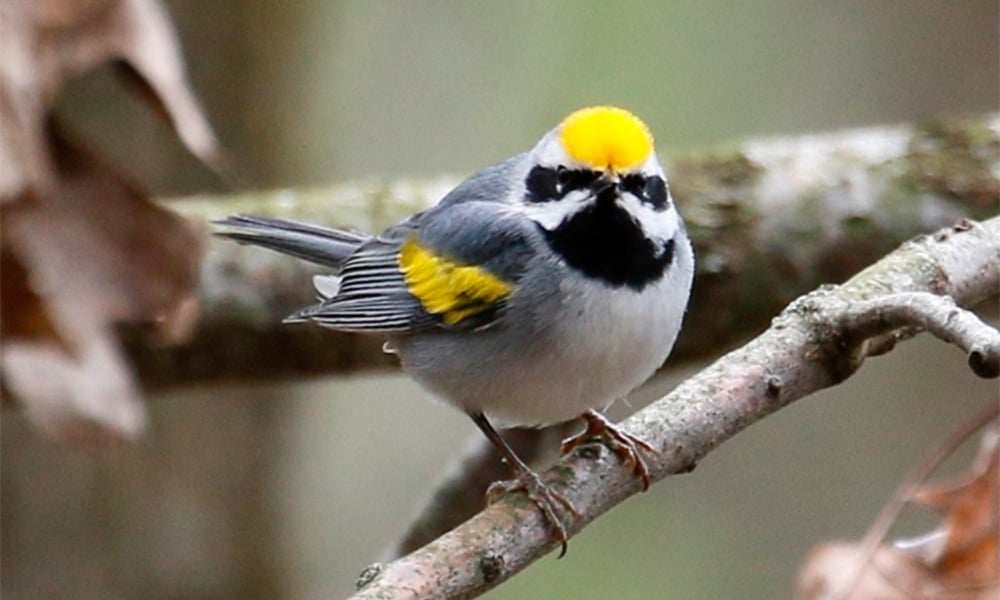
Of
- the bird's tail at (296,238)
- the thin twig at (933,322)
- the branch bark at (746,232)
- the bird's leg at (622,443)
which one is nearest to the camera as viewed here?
the thin twig at (933,322)

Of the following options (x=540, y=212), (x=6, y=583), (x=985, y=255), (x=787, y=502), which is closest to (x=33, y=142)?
(x=540, y=212)

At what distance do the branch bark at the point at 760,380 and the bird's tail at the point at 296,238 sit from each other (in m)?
1.14

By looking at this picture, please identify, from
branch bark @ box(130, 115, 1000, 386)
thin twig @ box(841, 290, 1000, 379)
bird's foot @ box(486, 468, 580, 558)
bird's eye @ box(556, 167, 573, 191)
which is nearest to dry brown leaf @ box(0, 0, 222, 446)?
branch bark @ box(130, 115, 1000, 386)

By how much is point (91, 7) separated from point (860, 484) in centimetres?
568

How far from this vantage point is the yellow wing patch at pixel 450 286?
10.3 ft

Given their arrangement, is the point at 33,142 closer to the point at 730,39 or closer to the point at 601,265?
the point at 601,265

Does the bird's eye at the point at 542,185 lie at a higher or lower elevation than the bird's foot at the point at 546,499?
higher

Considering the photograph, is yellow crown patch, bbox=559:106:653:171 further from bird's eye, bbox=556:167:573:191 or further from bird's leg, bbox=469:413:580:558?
bird's leg, bbox=469:413:580:558

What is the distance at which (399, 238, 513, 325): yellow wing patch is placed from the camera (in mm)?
3129

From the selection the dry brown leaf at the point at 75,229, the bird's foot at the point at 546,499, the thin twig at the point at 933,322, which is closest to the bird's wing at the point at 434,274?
the dry brown leaf at the point at 75,229

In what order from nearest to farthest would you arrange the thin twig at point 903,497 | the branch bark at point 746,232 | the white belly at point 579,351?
1. the thin twig at point 903,497
2. the white belly at point 579,351
3. the branch bark at point 746,232

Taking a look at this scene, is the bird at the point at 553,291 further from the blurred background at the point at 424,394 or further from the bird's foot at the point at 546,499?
the blurred background at the point at 424,394

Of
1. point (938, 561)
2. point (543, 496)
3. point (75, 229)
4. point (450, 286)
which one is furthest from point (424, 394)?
point (938, 561)

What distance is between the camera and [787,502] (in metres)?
7.73
